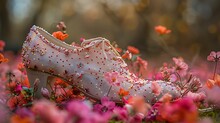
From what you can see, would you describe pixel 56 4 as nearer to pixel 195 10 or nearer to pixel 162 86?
pixel 195 10

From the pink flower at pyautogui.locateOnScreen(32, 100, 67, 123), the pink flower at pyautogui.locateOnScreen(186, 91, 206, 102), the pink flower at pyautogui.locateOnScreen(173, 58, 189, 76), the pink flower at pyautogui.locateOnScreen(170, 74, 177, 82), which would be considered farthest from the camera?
the pink flower at pyautogui.locateOnScreen(173, 58, 189, 76)

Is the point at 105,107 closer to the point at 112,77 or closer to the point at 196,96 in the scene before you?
the point at 112,77

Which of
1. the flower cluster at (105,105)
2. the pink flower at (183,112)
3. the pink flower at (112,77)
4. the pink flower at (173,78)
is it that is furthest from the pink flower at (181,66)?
the pink flower at (183,112)

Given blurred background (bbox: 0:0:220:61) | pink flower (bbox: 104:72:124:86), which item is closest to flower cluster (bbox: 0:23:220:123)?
pink flower (bbox: 104:72:124:86)

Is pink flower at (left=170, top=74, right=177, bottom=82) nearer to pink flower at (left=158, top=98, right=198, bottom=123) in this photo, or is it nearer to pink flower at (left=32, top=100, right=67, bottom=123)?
pink flower at (left=158, top=98, right=198, bottom=123)

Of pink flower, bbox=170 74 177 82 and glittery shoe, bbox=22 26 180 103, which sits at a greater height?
pink flower, bbox=170 74 177 82

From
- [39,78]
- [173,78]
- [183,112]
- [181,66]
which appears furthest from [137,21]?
[183,112]

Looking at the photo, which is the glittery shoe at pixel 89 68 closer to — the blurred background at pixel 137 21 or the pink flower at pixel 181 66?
the pink flower at pixel 181 66
